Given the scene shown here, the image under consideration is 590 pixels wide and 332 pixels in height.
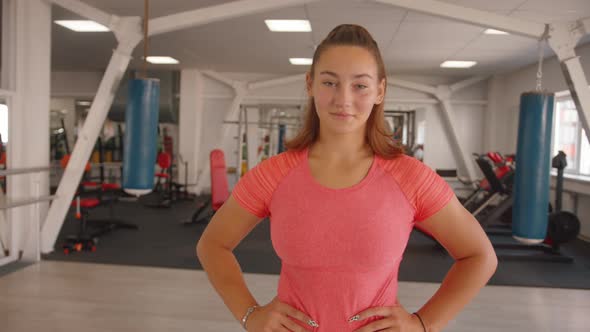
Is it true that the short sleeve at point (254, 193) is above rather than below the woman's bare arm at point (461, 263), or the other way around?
above

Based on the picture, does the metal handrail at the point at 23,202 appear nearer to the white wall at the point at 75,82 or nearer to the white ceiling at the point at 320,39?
the white ceiling at the point at 320,39

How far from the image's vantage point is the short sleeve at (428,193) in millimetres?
874

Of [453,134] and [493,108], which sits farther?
[453,134]

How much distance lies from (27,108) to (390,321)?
4.51m

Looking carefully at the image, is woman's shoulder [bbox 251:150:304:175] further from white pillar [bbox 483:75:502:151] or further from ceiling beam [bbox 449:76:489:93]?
white pillar [bbox 483:75:502:151]

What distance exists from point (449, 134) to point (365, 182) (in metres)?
9.74

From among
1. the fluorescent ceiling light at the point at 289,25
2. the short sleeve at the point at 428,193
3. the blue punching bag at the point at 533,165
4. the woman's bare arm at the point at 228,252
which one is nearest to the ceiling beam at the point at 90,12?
the fluorescent ceiling light at the point at 289,25

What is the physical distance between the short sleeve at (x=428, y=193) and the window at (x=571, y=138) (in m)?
6.60

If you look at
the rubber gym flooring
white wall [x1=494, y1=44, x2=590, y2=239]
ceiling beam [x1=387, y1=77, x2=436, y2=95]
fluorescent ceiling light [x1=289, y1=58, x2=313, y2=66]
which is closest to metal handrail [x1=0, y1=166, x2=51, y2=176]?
the rubber gym flooring

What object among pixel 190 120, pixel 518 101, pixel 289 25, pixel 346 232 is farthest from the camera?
pixel 190 120

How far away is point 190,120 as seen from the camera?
32.9ft

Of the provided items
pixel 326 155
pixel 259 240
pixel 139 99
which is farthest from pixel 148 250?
pixel 326 155

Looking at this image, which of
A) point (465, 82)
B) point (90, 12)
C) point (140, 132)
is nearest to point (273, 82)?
point (465, 82)

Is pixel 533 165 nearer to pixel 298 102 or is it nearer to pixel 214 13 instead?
pixel 214 13
